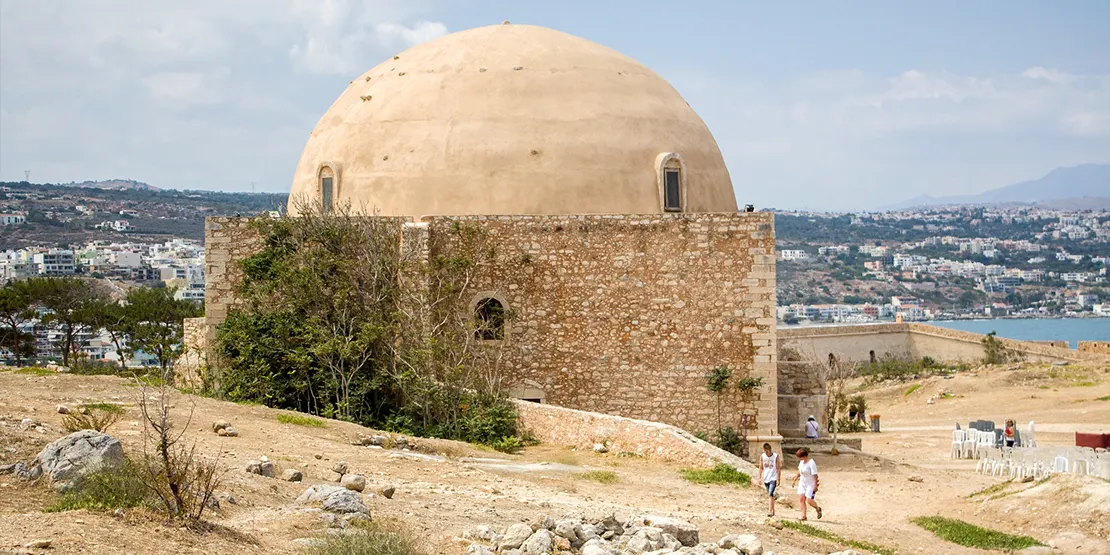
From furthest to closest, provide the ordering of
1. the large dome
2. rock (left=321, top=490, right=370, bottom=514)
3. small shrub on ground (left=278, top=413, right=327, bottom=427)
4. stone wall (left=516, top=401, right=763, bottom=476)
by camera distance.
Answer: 1. the large dome
2. small shrub on ground (left=278, top=413, right=327, bottom=427)
3. stone wall (left=516, top=401, right=763, bottom=476)
4. rock (left=321, top=490, right=370, bottom=514)

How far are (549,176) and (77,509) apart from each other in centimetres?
1032

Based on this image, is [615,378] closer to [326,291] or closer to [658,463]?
[658,463]

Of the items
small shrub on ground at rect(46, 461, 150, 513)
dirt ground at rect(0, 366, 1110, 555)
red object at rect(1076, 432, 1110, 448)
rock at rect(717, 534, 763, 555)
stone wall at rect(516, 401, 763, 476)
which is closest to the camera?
dirt ground at rect(0, 366, 1110, 555)

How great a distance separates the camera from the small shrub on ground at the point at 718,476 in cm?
1309

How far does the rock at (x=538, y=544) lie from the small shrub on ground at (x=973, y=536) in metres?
5.14

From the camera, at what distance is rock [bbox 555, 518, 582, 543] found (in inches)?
343

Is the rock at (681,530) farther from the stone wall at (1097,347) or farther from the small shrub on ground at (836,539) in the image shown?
the stone wall at (1097,347)

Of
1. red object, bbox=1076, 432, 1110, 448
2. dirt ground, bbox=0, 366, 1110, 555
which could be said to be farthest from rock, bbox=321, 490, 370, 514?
red object, bbox=1076, 432, 1110, 448

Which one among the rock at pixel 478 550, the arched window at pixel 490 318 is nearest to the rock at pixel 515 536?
the rock at pixel 478 550

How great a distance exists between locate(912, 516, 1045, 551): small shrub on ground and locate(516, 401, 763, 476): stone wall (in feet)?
6.73

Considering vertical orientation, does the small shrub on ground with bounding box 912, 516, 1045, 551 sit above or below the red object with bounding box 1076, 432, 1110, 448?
above

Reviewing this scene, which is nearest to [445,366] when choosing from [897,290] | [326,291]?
[326,291]

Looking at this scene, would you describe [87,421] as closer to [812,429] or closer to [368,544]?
[368,544]

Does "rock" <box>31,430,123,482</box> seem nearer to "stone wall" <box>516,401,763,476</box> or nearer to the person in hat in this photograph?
"stone wall" <box>516,401,763,476</box>
